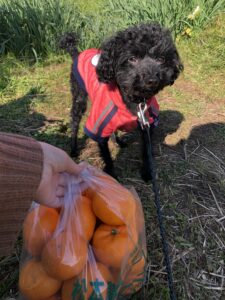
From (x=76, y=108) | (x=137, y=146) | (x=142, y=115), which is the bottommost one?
(x=137, y=146)

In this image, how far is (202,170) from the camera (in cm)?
288

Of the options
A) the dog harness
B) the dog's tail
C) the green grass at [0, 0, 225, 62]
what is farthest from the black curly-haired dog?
the green grass at [0, 0, 225, 62]

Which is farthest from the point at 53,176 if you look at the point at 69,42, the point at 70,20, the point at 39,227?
the point at 70,20

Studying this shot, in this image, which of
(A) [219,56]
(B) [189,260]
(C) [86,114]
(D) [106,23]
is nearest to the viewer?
(B) [189,260]

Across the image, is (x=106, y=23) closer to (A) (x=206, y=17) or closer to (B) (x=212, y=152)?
(A) (x=206, y=17)

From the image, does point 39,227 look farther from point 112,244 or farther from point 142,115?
point 142,115

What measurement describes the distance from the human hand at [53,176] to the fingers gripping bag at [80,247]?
5 centimetres

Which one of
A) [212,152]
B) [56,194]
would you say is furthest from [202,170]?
[56,194]


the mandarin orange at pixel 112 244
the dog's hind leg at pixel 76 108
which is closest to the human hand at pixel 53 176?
the mandarin orange at pixel 112 244

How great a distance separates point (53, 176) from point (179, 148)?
1.98 metres

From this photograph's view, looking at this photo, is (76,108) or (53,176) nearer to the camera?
(53,176)

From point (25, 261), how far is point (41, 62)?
11.7 ft

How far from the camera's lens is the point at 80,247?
1.46 meters

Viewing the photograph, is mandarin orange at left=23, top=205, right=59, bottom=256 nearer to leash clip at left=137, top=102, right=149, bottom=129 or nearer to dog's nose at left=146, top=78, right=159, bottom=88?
leash clip at left=137, top=102, right=149, bottom=129
